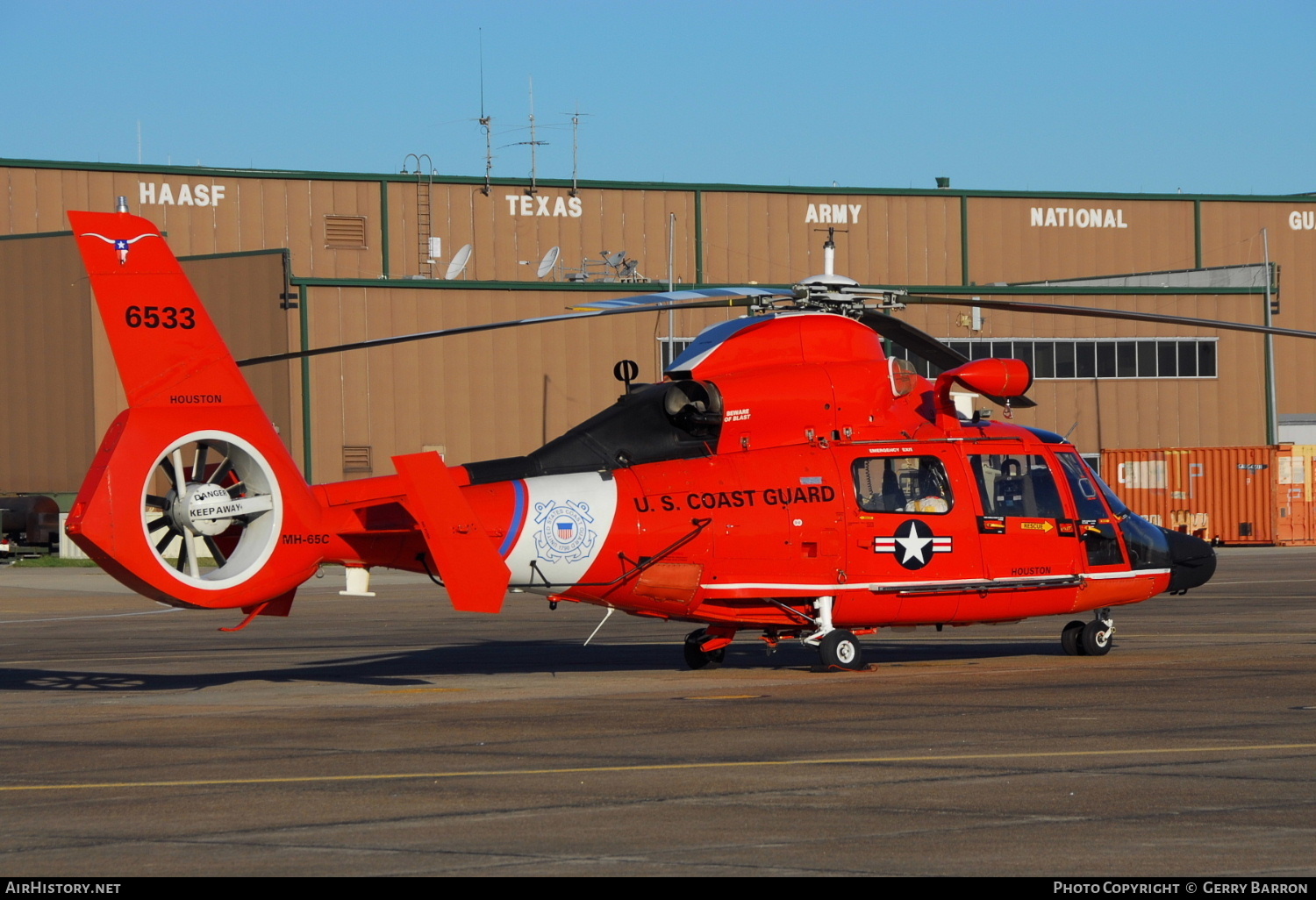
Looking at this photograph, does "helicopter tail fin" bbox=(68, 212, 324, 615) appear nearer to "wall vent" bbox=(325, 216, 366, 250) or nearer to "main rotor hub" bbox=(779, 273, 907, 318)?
"main rotor hub" bbox=(779, 273, 907, 318)

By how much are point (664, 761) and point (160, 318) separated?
21.5 feet

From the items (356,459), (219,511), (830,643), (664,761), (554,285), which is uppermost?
(554,285)

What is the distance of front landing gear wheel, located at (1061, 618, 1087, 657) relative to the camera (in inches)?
731

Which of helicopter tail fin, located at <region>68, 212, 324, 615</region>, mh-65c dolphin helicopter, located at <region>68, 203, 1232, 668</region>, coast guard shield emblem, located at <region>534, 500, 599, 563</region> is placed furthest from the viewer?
coast guard shield emblem, located at <region>534, 500, 599, 563</region>

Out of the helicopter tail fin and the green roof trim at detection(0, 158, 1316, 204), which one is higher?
the green roof trim at detection(0, 158, 1316, 204)

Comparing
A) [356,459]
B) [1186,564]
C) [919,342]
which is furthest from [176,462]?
[356,459]

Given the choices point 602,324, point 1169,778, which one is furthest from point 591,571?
point 602,324

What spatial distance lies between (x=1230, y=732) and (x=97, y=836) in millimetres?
8698

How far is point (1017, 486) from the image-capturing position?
1781cm

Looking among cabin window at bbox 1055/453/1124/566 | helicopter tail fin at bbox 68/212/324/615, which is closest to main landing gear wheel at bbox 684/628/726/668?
cabin window at bbox 1055/453/1124/566

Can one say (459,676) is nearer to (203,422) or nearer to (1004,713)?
(203,422)

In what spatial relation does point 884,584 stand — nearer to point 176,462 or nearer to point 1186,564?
point 1186,564

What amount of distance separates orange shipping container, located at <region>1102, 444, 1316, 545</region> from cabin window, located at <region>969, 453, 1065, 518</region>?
3173cm

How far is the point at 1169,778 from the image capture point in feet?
34.7
